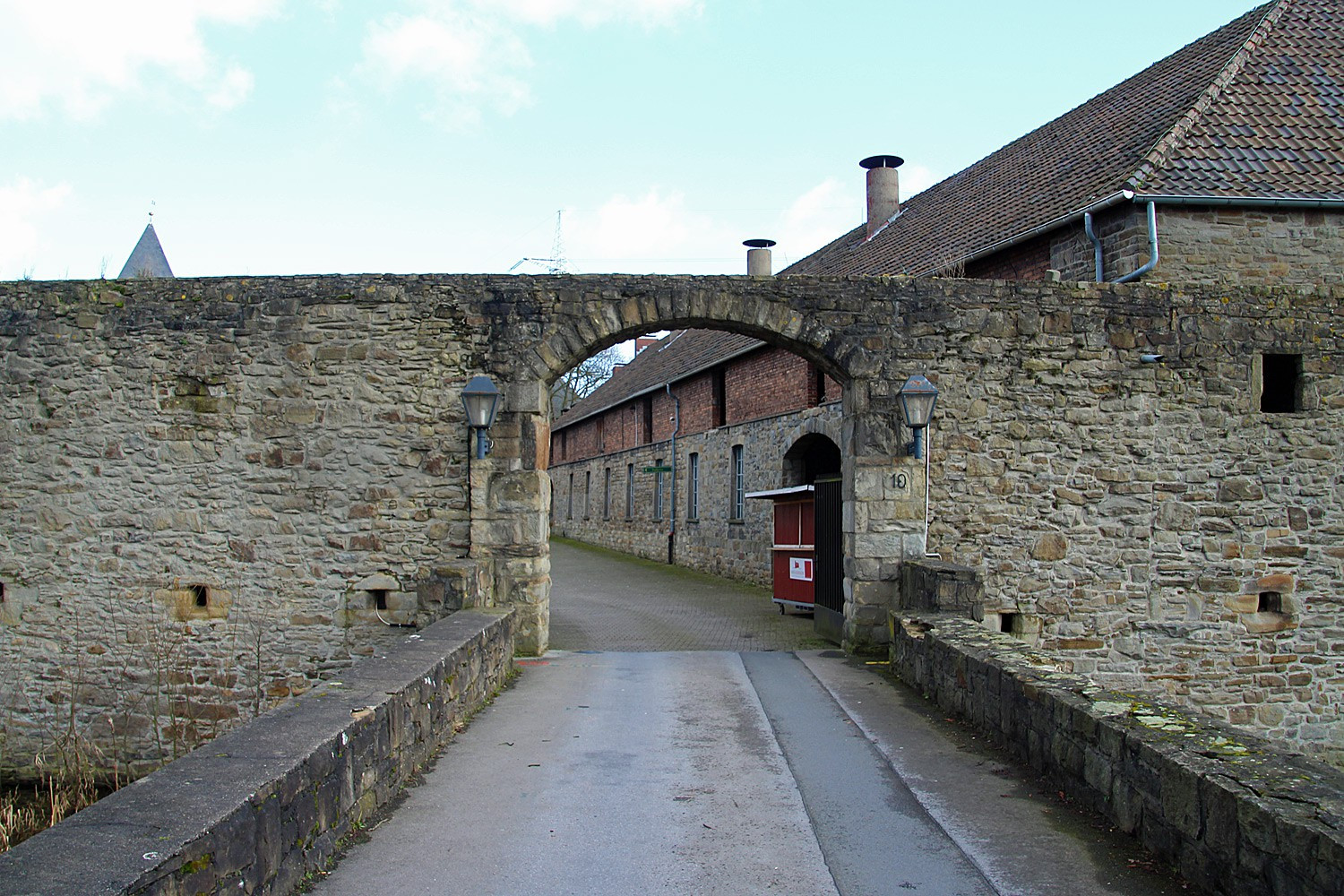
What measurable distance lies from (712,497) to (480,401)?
40.0 ft

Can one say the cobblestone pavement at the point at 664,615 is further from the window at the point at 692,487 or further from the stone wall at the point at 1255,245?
the stone wall at the point at 1255,245

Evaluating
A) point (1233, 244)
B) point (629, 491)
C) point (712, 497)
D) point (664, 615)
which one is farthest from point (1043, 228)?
point (629, 491)

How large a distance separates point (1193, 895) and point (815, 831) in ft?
4.84

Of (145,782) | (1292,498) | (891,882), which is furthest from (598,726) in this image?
(1292,498)

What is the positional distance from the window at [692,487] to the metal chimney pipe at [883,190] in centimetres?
619

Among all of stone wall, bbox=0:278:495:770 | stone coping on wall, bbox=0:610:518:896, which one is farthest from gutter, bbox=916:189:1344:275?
stone coping on wall, bbox=0:610:518:896

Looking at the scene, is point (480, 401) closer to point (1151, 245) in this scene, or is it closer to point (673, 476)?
point (1151, 245)

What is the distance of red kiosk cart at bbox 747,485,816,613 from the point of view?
509 inches

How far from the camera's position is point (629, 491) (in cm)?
2744

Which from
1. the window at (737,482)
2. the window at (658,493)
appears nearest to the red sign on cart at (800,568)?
the window at (737,482)

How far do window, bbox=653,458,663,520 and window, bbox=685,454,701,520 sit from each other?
175cm

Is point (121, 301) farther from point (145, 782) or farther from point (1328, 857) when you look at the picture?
point (1328, 857)

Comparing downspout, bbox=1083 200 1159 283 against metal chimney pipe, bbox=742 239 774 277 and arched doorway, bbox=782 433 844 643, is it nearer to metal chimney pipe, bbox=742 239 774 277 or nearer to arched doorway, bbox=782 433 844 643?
arched doorway, bbox=782 433 844 643

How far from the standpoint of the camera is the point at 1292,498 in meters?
9.61
